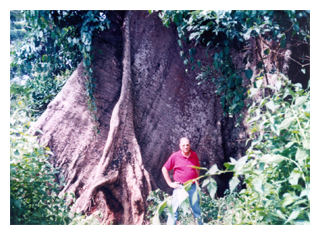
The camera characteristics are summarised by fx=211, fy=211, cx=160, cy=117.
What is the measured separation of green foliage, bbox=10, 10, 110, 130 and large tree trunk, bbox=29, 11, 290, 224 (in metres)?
0.23

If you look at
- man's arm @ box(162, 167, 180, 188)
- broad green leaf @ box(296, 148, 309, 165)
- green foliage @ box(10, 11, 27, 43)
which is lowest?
man's arm @ box(162, 167, 180, 188)

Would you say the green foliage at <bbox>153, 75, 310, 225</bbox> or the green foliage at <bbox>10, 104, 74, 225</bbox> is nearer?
the green foliage at <bbox>153, 75, 310, 225</bbox>

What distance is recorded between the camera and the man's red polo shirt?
78.0 inches

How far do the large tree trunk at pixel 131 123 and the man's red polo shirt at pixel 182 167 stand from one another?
0.40 m

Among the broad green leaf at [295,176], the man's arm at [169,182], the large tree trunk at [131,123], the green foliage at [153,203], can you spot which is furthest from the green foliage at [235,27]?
the green foliage at [153,203]

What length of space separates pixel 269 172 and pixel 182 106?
157 centimetres

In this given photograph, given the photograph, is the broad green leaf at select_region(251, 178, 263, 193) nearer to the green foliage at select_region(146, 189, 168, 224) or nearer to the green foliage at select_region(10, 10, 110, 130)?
the green foliage at select_region(146, 189, 168, 224)

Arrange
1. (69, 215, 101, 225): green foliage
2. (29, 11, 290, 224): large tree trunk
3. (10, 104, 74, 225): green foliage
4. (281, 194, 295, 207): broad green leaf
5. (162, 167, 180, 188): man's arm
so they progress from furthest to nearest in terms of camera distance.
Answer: (29, 11, 290, 224): large tree trunk
(162, 167, 180, 188): man's arm
(69, 215, 101, 225): green foliage
(10, 104, 74, 225): green foliage
(281, 194, 295, 207): broad green leaf

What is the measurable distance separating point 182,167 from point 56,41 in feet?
5.68

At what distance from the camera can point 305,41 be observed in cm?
204

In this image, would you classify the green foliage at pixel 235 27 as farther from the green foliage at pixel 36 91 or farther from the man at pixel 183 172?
the green foliage at pixel 36 91

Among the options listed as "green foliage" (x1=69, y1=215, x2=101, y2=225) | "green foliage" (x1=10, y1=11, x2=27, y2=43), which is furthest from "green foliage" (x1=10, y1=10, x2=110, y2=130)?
"green foliage" (x1=69, y1=215, x2=101, y2=225)

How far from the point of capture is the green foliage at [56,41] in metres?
2.03
